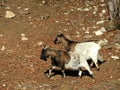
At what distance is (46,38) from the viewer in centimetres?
1502

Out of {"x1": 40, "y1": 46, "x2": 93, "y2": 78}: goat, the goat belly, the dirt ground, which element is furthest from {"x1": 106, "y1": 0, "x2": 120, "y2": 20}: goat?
the goat belly

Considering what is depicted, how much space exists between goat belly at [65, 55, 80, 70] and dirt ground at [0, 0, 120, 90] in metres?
0.33

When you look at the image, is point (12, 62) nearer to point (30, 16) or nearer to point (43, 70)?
point (43, 70)

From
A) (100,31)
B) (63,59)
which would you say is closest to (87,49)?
(63,59)

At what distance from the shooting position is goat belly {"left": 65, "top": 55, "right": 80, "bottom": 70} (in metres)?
12.0

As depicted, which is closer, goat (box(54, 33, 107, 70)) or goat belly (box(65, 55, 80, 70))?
goat belly (box(65, 55, 80, 70))

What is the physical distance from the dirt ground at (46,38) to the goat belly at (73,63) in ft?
1.07

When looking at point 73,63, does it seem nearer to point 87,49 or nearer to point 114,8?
point 87,49

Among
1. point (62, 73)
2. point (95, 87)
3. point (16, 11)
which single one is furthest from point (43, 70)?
point (16, 11)

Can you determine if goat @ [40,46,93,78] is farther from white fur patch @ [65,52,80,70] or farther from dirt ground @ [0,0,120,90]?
dirt ground @ [0,0,120,90]

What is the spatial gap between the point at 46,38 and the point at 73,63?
316 cm

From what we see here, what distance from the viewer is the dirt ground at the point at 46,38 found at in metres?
12.0

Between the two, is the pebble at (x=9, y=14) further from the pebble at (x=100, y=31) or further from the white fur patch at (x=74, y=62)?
the white fur patch at (x=74, y=62)

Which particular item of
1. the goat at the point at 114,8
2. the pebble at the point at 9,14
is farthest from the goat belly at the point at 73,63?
the pebble at the point at 9,14
